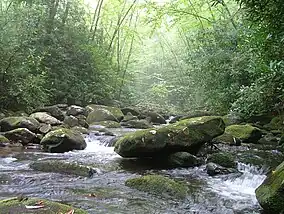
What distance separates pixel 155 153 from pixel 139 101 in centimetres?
1633

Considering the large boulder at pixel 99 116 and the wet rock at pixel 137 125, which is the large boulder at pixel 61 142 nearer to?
the wet rock at pixel 137 125

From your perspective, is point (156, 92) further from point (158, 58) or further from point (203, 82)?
point (203, 82)

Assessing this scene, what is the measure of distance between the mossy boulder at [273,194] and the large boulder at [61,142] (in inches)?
204

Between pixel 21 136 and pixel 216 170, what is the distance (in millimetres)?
5312

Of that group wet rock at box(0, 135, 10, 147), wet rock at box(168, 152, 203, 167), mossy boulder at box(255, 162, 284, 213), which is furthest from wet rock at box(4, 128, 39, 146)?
mossy boulder at box(255, 162, 284, 213)

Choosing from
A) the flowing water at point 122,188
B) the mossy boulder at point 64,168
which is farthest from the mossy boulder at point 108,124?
the mossy boulder at point 64,168

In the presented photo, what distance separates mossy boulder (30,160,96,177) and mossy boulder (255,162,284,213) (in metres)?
3.07

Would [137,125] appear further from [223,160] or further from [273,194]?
[273,194]

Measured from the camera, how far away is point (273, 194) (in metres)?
4.33

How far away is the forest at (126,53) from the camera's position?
6.53 m

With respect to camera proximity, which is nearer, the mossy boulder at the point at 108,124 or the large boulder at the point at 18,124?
the large boulder at the point at 18,124

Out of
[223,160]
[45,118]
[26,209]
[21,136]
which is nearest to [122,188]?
[223,160]

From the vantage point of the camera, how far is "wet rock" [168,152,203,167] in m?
7.38

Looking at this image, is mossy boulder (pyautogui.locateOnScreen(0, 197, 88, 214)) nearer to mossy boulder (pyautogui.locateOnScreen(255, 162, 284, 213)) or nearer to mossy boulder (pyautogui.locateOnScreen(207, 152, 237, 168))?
mossy boulder (pyautogui.locateOnScreen(255, 162, 284, 213))
